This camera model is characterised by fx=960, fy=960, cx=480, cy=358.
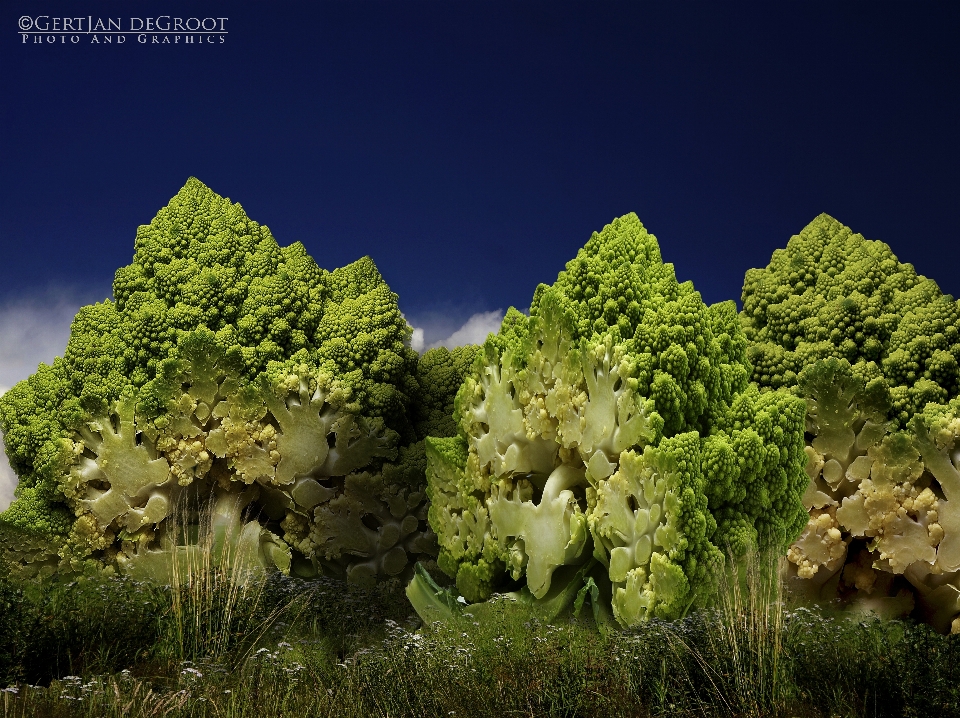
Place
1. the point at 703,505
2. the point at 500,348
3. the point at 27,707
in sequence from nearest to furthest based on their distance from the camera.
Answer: the point at 27,707
the point at 703,505
the point at 500,348

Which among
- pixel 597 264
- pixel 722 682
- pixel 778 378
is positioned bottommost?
pixel 722 682

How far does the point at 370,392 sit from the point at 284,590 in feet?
4.97

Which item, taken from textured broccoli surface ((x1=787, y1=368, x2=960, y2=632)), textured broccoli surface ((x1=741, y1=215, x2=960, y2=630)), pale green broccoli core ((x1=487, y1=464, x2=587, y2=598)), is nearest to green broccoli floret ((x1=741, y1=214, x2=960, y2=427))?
textured broccoli surface ((x1=741, y1=215, x2=960, y2=630))

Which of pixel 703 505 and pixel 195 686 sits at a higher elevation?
pixel 703 505

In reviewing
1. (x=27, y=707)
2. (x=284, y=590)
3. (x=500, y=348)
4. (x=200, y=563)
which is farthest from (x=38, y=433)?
(x=500, y=348)

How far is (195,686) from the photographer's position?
4719 millimetres

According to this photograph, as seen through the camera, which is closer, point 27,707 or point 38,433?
point 27,707

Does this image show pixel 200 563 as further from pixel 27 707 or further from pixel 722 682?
pixel 722 682

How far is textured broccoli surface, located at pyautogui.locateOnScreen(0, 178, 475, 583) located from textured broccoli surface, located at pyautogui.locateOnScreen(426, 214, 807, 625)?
135 cm

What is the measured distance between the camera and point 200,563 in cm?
647

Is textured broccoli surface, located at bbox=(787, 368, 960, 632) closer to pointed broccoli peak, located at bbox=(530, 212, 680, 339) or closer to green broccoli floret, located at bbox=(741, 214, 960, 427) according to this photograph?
green broccoli floret, located at bbox=(741, 214, 960, 427)

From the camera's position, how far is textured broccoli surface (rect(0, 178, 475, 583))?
22.3 ft

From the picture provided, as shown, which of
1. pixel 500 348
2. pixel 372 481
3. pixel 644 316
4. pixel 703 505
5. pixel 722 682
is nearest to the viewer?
pixel 722 682

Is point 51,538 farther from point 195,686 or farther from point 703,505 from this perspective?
point 703,505
